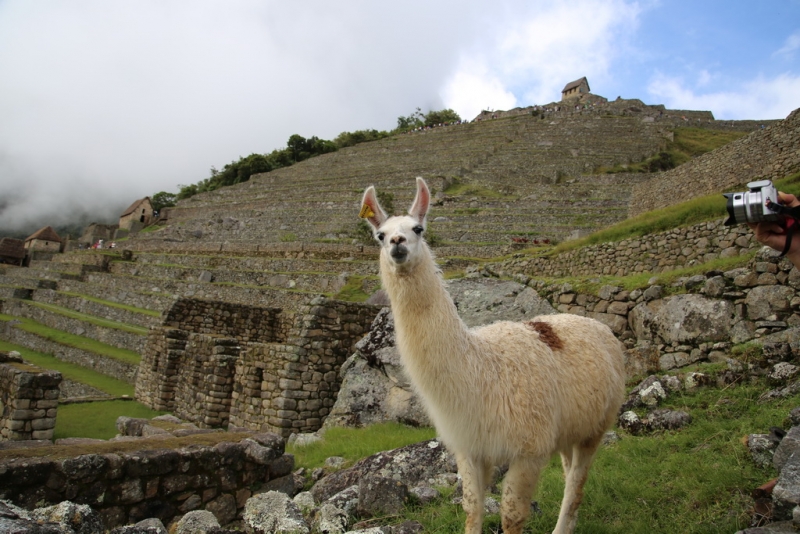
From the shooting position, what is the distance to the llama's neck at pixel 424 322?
2.96 meters

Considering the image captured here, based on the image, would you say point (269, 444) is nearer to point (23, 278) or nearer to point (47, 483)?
point (47, 483)

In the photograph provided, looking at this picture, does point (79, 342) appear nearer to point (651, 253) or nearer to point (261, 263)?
point (261, 263)

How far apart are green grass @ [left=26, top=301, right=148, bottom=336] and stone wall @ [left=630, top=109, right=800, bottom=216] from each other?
1856 cm

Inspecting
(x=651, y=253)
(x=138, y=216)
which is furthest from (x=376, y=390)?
(x=138, y=216)

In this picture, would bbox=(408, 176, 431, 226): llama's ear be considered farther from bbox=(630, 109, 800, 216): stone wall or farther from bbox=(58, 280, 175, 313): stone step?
bbox=(58, 280, 175, 313): stone step

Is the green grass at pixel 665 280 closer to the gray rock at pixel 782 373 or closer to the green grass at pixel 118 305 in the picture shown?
the gray rock at pixel 782 373

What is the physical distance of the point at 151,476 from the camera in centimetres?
397

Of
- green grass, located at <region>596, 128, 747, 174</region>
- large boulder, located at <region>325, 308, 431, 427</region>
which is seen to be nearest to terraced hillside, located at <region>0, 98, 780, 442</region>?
large boulder, located at <region>325, 308, 431, 427</region>

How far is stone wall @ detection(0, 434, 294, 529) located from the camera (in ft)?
11.5

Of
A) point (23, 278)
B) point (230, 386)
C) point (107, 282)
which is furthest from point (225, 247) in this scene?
point (230, 386)

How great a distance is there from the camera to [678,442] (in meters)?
3.94

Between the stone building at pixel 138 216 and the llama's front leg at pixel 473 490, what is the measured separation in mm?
47196

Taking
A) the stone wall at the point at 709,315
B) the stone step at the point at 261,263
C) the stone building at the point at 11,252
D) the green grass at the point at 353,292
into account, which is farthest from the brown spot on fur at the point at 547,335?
the stone building at the point at 11,252

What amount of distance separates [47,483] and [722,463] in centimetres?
472
